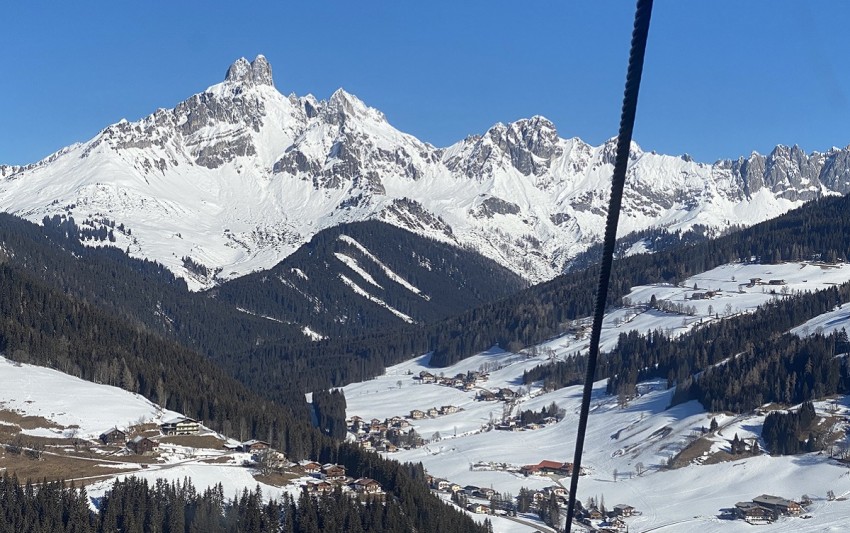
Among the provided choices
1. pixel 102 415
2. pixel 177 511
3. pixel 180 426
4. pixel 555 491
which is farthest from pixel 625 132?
pixel 555 491

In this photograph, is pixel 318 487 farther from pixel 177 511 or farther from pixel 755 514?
pixel 755 514

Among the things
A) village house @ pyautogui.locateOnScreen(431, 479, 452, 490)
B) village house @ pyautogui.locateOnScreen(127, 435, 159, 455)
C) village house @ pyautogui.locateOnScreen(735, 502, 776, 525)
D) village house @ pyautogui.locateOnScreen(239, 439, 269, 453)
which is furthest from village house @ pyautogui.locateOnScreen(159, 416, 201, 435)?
village house @ pyautogui.locateOnScreen(735, 502, 776, 525)

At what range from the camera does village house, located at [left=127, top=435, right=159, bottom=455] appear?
110500mm

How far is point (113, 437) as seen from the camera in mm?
113250

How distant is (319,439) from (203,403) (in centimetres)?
1794

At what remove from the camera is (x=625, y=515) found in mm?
120312

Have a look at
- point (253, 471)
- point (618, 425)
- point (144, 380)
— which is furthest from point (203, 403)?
→ point (618, 425)

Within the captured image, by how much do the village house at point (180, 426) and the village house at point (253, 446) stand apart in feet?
19.7

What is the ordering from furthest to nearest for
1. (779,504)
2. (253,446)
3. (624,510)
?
(624,510), (253,446), (779,504)

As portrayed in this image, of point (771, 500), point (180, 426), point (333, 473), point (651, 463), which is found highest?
point (180, 426)

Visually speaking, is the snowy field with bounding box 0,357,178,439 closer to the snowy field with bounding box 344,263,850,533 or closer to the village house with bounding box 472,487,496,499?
the village house with bounding box 472,487,496,499

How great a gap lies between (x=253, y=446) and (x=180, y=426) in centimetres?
906

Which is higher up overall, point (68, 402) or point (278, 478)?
point (68, 402)

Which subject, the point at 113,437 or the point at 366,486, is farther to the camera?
the point at 113,437
